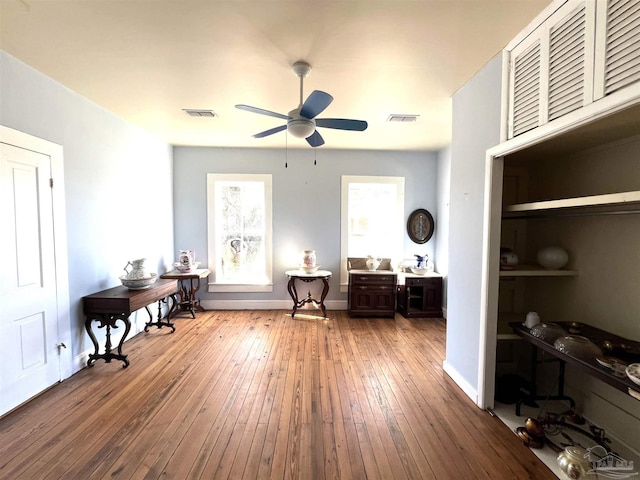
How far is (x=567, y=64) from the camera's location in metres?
1.57

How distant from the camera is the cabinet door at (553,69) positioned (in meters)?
1.46

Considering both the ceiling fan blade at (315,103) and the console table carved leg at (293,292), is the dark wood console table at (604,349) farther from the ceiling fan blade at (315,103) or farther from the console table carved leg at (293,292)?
the console table carved leg at (293,292)

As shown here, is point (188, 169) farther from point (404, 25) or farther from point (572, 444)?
point (572, 444)

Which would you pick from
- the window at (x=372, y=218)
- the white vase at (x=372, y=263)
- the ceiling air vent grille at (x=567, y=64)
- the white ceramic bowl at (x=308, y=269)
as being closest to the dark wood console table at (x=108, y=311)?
the white ceramic bowl at (x=308, y=269)

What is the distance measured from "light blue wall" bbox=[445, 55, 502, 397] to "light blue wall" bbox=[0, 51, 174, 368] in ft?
12.1

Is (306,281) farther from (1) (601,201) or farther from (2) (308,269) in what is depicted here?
(1) (601,201)

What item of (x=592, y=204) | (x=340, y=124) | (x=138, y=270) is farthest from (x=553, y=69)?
(x=138, y=270)

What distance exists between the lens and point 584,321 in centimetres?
217

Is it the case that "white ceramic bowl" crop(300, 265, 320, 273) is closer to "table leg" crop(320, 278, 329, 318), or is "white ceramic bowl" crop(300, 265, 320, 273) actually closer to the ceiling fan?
"table leg" crop(320, 278, 329, 318)

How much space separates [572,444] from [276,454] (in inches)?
75.8

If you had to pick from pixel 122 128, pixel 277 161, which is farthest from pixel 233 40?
pixel 277 161

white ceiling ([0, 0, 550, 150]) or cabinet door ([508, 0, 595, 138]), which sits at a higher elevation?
white ceiling ([0, 0, 550, 150])

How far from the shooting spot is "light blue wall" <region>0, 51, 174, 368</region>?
7.76ft

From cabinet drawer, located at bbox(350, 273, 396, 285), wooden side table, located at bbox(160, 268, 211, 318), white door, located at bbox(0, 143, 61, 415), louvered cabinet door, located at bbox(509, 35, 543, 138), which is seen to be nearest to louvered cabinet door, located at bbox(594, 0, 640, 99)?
louvered cabinet door, located at bbox(509, 35, 543, 138)
